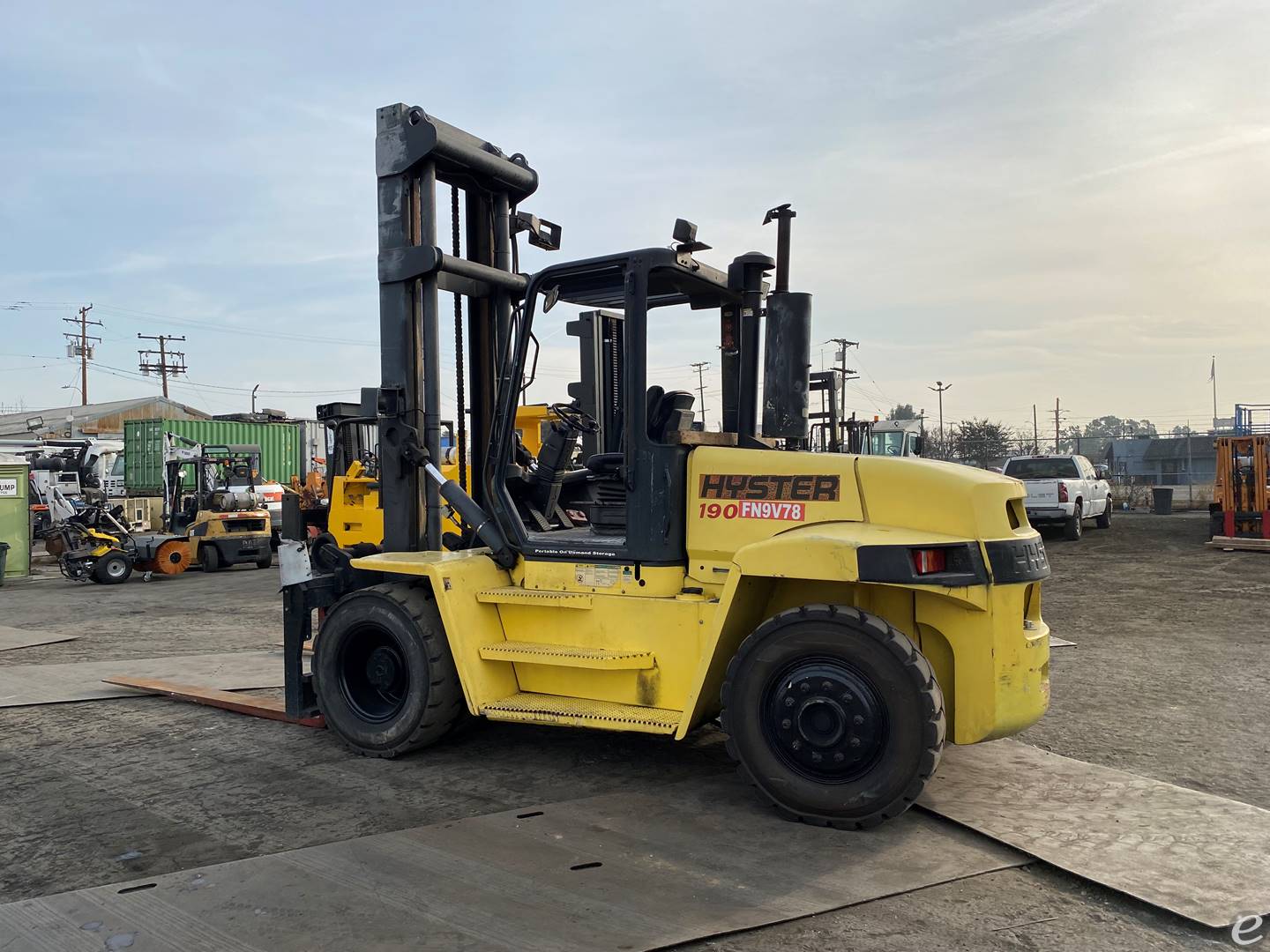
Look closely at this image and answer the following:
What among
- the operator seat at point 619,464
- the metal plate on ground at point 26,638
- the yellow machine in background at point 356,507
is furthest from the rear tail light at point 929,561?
the yellow machine in background at point 356,507

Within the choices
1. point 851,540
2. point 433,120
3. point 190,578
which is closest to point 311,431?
→ point 190,578

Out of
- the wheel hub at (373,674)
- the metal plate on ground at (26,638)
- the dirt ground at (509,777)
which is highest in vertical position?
the wheel hub at (373,674)

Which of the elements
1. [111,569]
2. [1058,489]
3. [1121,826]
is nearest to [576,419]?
[1121,826]

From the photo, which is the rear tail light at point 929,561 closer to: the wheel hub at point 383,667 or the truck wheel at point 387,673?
the truck wheel at point 387,673

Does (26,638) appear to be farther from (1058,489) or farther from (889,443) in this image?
(1058,489)

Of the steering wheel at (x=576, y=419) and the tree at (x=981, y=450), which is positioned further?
the tree at (x=981, y=450)

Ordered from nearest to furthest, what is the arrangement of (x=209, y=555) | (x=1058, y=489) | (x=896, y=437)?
(x=209, y=555)
(x=896, y=437)
(x=1058, y=489)

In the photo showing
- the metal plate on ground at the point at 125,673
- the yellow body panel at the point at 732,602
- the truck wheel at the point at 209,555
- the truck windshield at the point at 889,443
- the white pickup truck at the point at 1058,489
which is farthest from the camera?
the white pickup truck at the point at 1058,489

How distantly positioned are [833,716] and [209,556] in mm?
17647

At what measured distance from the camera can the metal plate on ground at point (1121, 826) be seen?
149 inches

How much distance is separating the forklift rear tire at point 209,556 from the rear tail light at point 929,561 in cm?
1782

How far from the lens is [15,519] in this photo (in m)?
19.0

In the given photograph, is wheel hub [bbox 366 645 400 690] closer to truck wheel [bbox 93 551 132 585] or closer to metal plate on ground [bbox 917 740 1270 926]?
metal plate on ground [bbox 917 740 1270 926]

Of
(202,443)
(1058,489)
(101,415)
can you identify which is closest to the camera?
(1058,489)
